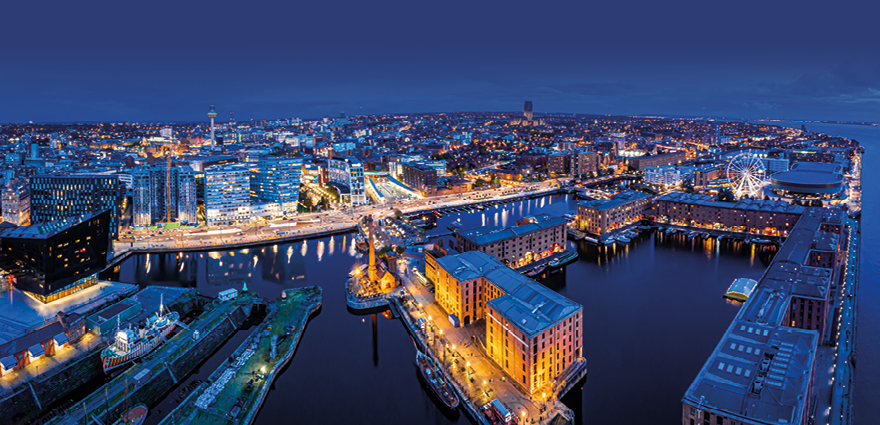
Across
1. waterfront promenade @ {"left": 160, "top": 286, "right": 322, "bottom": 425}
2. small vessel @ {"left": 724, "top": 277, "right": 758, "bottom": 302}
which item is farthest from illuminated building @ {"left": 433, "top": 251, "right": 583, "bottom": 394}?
small vessel @ {"left": 724, "top": 277, "right": 758, "bottom": 302}

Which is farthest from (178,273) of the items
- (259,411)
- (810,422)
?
(810,422)

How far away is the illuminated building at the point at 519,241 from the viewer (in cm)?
2164

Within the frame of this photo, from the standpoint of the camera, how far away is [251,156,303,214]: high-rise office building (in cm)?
3425

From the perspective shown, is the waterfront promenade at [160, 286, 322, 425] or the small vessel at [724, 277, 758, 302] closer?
the waterfront promenade at [160, 286, 322, 425]

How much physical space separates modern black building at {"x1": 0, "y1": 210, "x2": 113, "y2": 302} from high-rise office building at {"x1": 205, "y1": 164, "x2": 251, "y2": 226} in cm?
1169

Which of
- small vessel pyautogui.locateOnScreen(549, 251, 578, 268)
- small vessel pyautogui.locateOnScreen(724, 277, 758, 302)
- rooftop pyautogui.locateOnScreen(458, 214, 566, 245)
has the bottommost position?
small vessel pyautogui.locateOnScreen(724, 277, 758, 302)

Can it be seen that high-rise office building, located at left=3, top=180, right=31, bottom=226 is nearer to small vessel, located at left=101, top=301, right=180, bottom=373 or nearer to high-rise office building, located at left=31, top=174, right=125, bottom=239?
high-rise office building, located at left=31, top=174, right=125, bottom=239

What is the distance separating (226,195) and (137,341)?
18.3 meters

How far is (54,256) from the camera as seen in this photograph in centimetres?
1759

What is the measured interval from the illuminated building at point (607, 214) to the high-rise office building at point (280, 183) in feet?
63.1

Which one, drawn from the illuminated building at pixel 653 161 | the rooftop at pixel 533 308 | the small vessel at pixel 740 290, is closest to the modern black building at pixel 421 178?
the illuminated building at pixel 653 161

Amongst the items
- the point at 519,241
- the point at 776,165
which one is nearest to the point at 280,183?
the point at 519,241

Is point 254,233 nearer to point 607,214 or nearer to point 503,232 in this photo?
point 503,232

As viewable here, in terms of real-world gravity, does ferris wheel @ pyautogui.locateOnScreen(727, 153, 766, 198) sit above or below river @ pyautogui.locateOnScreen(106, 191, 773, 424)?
above
